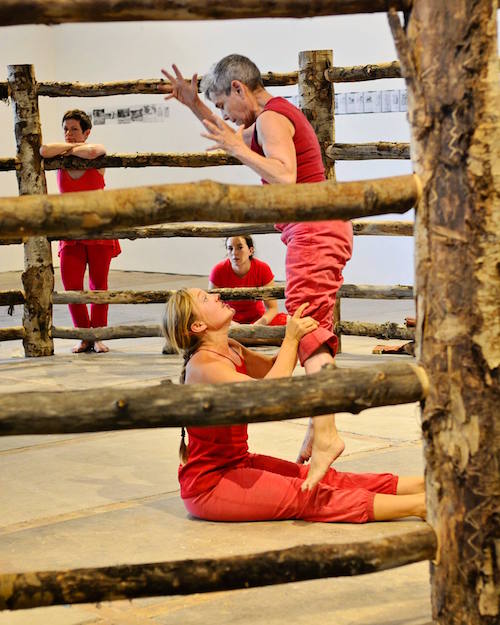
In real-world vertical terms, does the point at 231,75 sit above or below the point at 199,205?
above

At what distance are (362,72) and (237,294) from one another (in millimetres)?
1419

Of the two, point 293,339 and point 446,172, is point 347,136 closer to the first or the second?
point 293,339

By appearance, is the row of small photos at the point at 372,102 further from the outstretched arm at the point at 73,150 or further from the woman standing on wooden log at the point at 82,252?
the outstretched arm at the point at 73,150

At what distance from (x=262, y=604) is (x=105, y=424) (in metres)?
0.87

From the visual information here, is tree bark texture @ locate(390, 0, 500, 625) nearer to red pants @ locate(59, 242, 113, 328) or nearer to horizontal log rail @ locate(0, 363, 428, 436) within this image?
horizontal log rail @ locate(0, 363, 428, 436)

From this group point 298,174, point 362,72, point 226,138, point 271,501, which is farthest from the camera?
point 362,72

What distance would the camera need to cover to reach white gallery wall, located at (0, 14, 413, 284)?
10.3 meters

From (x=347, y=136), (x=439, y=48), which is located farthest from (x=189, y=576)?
(x=347, y=136)

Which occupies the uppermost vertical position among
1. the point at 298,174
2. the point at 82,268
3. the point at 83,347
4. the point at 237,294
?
the point at 298,174

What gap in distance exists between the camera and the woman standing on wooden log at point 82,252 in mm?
6789

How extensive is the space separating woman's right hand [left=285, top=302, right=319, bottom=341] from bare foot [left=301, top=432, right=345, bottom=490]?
318 mm

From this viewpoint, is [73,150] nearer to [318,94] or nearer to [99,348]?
[99,348]

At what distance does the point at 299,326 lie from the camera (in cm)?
352

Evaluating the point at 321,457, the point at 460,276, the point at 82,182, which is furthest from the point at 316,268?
the point at 82,182
